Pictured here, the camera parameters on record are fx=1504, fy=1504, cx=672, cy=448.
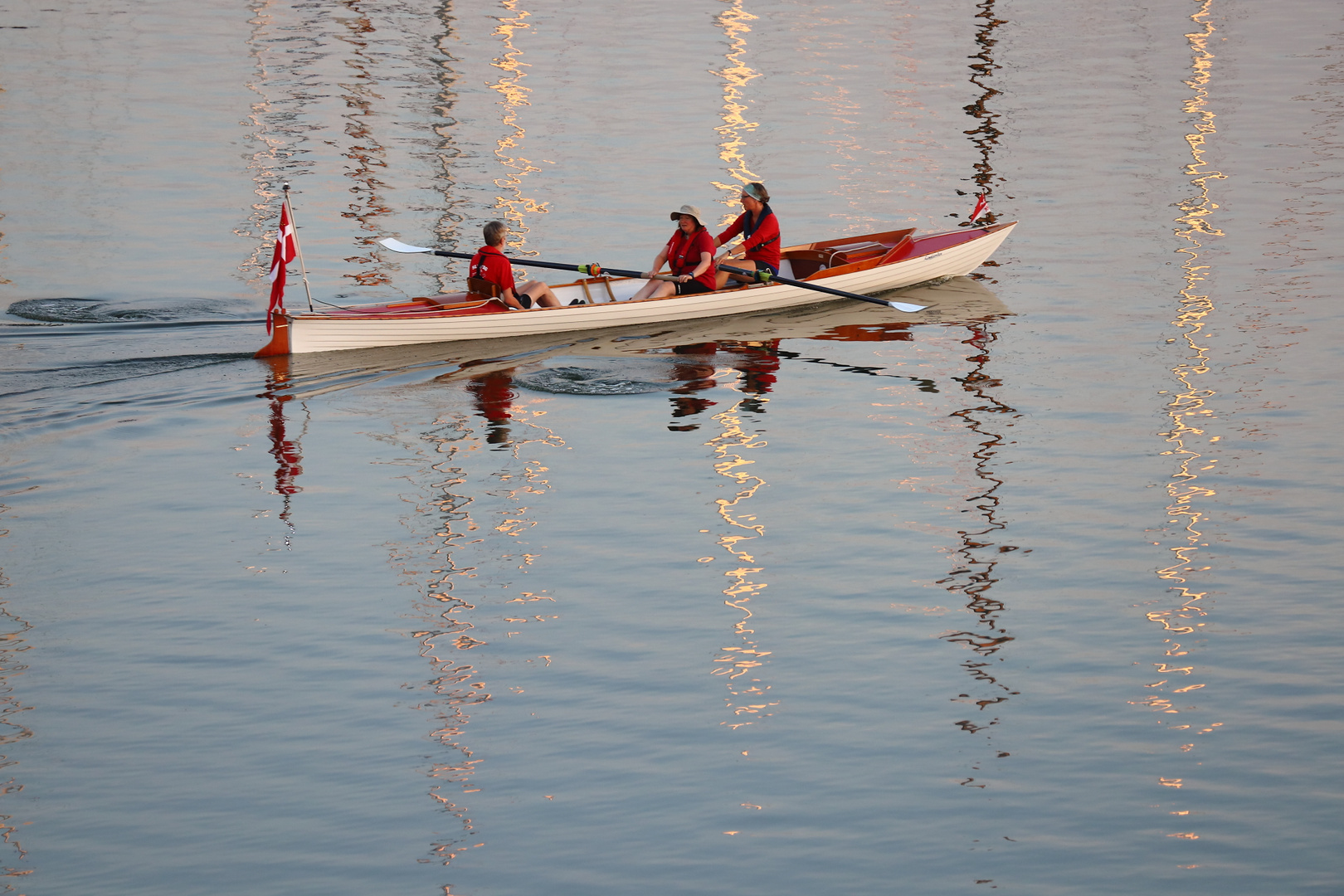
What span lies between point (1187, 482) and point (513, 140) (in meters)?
19.8

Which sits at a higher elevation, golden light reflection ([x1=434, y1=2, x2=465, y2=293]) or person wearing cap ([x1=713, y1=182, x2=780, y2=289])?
golden light reflection ([x1=434, y1=2, x2=465, y2=293])

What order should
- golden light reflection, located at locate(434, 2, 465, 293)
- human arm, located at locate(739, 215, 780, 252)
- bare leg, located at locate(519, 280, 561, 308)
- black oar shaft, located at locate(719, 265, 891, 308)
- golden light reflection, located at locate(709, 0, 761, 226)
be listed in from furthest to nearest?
golden light reflection, located at locate(709, 0, 761, 226) → golden light reflection, located at locate(434, 2, 465, 293) → human arm, located at locate(739, 215, 780, 252) → black oar shaft, located at locate(719, 265, 891, 308) → bare leg, located at locate(519, 280, 561, 308)

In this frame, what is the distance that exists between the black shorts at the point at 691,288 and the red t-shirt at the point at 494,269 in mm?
2483

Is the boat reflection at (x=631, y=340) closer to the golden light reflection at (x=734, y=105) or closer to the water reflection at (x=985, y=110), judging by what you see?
the water reflection at (x=985, y=110)

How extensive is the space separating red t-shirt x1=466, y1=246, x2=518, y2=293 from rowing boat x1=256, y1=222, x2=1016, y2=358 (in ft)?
0.77

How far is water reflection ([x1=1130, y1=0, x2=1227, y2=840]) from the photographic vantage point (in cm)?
971

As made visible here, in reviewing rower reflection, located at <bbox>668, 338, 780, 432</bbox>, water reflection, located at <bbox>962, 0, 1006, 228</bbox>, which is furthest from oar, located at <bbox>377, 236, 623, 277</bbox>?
water reflection, located at <bbox>962, 0, 1006, 228</bbox>

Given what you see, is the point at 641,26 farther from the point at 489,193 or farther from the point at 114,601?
the point at 114,601

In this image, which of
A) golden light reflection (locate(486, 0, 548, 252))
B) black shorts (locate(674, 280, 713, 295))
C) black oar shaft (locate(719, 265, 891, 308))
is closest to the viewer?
black shorts (locate(674, 280, 713, 295))

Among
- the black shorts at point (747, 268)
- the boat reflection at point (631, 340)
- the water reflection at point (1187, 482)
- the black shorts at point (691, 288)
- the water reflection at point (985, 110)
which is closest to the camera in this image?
the water reflection at point (1187, 482)

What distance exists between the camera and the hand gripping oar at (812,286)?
740 inches

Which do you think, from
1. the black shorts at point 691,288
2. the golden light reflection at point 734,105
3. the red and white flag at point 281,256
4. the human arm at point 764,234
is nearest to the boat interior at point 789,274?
the black shorts at point 691,288

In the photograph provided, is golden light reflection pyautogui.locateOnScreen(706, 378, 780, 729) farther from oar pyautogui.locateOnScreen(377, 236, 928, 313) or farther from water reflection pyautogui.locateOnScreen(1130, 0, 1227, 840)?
water reflection pyautogui.locateOnScreen(1130, 0, 1227, 840)

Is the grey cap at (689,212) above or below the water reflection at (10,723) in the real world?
above
